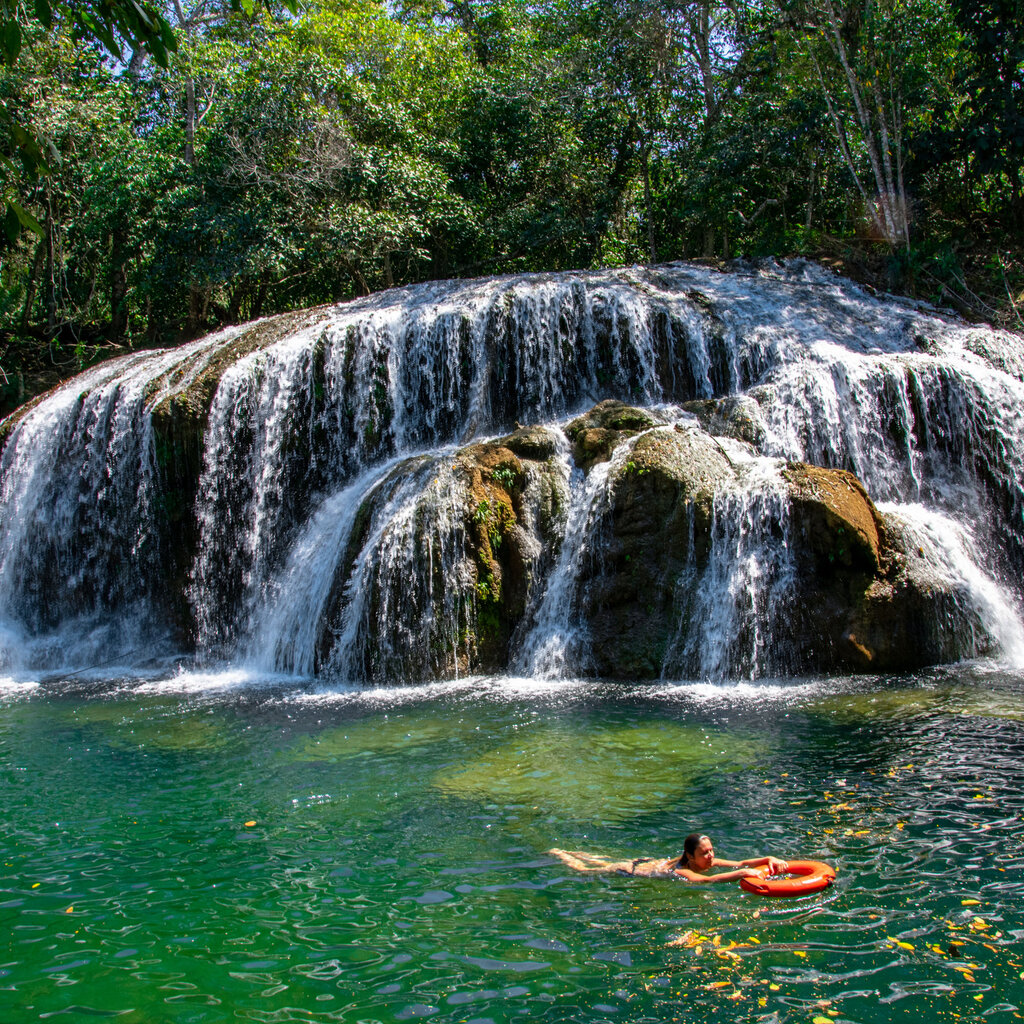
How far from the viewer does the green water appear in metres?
3.81

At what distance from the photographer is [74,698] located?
10.5 m

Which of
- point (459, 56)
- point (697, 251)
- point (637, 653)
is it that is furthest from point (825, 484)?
point (459, 56)

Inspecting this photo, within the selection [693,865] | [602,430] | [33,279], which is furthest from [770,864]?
A: [33,279]

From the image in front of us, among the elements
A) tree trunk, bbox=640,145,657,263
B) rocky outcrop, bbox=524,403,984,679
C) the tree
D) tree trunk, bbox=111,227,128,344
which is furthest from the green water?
tree trunk, bbox=111,227,128,344

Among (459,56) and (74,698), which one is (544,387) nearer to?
(74,698)

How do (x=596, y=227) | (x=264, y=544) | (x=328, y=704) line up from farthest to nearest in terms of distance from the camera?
1. (x=596, y=227)
2. (x=264, y=544)
3. (x=328, y=704)

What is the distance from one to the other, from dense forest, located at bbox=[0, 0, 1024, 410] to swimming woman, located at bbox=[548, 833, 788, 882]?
45.1 ft

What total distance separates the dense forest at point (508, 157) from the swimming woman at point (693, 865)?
45.1 feet

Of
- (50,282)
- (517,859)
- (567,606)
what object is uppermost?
(50,282)

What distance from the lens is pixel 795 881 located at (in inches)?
181

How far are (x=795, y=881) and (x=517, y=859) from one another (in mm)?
1540

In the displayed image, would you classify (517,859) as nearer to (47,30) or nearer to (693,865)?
(693,865)

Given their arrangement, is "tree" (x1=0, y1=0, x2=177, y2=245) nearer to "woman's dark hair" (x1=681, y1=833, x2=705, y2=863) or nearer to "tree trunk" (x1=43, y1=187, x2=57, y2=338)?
"woman's dark hair" (x1=681, y1=833, x2=705, y2=863)

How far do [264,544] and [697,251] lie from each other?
630 inches
